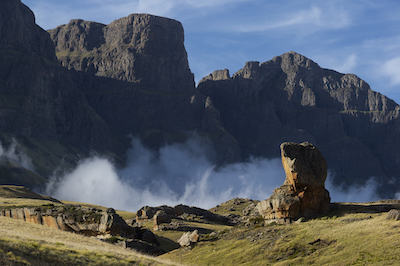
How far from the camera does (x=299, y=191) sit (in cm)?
9019

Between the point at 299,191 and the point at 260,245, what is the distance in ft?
59.4

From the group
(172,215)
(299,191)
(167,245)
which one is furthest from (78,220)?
(172,215)

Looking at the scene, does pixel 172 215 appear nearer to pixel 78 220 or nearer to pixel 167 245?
pixel 167 245

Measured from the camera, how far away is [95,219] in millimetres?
97375

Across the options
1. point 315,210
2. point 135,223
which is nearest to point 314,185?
point 315,210

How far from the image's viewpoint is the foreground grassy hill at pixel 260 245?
4350cm

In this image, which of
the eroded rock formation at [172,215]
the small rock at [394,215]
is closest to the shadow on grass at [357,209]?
the small rock at [394,215]

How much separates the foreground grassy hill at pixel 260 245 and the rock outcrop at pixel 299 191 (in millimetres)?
3067

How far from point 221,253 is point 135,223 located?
3033 inches

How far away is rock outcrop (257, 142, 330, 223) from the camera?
288ft

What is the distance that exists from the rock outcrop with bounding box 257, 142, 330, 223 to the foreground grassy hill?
10.1 feet

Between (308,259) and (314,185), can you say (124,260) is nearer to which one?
(308,259)

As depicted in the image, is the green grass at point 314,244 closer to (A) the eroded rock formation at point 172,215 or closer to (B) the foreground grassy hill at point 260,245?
(B) the foreground grassy hill at point 260,245

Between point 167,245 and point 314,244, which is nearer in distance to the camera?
point 314,244
